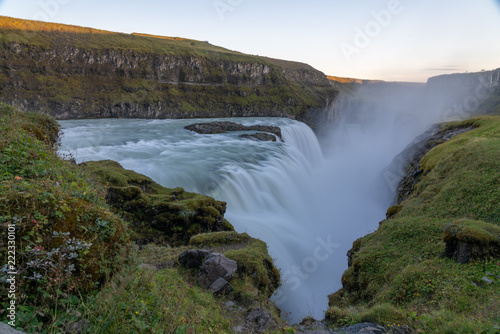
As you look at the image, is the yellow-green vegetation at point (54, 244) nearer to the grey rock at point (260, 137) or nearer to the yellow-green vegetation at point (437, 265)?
the yellow-green vegetation at point (437, 265)

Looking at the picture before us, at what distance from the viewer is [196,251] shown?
875 centimetres

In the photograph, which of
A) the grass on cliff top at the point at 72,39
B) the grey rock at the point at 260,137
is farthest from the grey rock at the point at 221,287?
the grass on cliff top at the point at 72,39

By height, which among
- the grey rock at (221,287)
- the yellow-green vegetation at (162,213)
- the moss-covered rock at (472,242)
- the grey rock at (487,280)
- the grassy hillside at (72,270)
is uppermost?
the grassy hillside at (72,270)

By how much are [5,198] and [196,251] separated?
594 centimetres

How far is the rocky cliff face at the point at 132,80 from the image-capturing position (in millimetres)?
72812

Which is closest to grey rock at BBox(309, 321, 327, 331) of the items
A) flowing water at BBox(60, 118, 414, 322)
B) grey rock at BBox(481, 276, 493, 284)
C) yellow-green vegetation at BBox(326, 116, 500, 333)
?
yellow-green vegetation at BBox(326, 116, 500, 333)

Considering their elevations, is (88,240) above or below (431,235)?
above

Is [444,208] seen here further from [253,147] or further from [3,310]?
[253,147]

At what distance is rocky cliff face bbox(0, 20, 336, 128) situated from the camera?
7281cm

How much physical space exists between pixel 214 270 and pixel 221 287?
58 cm

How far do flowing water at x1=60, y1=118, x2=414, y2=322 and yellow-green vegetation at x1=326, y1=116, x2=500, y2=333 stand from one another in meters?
3.05

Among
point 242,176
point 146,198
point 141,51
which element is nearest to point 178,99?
point 141,51

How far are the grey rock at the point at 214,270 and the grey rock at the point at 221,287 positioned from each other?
122mm

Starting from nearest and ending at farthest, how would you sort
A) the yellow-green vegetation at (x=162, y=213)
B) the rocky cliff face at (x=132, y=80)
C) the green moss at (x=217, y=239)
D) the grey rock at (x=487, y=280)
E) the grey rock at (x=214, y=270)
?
the grey rock at (x=487, y=280), the grey rock at (x=214, y=270), the green moss at (x=217, y=239), the yellow-green vegetation at (x=162, y=213), the rocky cliff face at (x=132, y=80)
